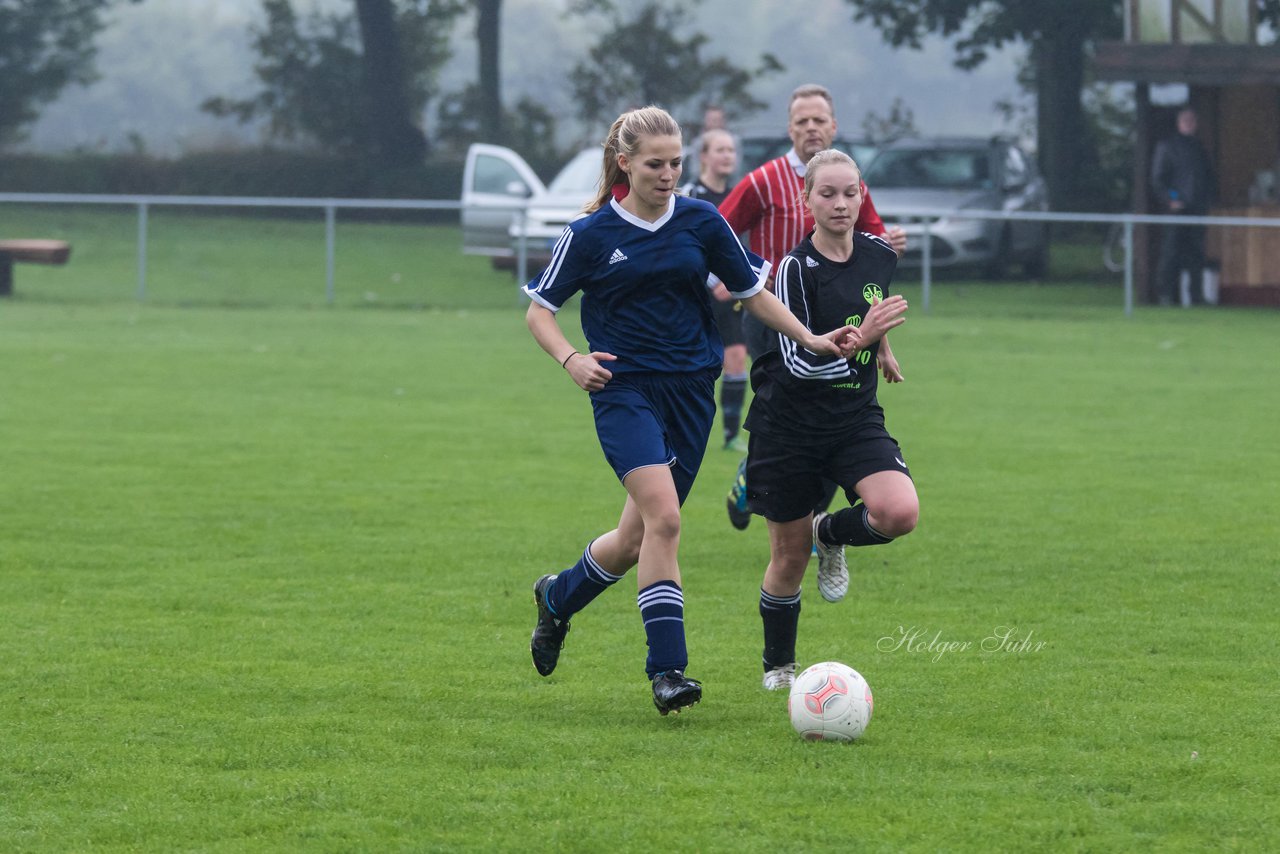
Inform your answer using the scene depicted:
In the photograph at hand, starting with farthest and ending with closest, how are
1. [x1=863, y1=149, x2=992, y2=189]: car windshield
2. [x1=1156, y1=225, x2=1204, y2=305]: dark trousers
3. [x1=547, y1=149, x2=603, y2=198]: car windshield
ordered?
[x1=863, y1=149, x2=992, y2=189]: car windshield < [x1=547, y1=149, x2=603, y2=198]: car windshield < [x1=1156, y1=225, x2=1204, y2=305]: dark trousers

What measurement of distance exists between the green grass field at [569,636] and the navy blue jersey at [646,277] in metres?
1.09

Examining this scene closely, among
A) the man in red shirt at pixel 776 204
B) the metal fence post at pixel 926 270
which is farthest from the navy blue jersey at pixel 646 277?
the metal fence post at pixel 926 270

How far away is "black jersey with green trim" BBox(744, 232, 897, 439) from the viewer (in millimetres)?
5855

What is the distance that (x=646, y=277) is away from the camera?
18.5ft

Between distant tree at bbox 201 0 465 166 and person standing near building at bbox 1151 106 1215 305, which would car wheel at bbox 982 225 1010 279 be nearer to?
person standing near building at bbox 1151 106 1215 305

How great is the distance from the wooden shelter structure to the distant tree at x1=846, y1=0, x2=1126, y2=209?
22.5 feet

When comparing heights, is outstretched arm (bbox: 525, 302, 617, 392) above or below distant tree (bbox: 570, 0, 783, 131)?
below

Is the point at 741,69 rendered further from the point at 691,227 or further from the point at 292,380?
the point at 691,227

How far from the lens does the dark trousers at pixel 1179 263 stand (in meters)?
22.6

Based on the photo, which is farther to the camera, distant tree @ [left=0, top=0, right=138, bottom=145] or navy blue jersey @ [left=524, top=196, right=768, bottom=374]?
distant tree @ [left=0, top=0, right=138, bottom=145]

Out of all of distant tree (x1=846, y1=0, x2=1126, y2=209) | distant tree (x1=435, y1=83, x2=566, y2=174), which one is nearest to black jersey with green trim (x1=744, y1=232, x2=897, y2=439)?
distant tree (x1=846, y1=0, x2=1126, y2=209)

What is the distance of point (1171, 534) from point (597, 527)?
2.70 metres

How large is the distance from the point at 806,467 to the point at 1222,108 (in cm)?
2076

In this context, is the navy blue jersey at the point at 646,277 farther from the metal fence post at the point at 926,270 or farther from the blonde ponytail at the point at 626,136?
the metal fence post at the point at 926,270
